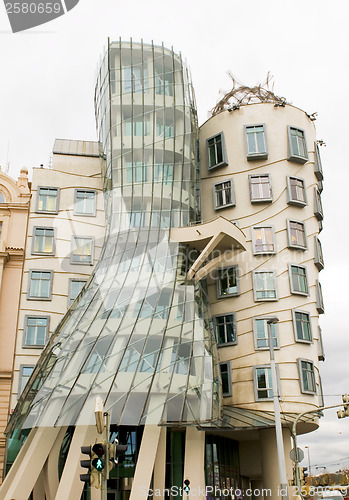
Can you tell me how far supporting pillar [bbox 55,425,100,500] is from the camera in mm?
20312

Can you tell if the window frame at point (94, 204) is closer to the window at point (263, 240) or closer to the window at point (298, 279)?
the window at point (263, 240)

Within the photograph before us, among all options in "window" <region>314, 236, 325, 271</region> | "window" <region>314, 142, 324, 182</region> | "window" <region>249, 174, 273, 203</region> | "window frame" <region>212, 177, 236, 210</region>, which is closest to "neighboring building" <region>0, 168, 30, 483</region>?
"window frame" <region>212, 177, 236, 210</region>

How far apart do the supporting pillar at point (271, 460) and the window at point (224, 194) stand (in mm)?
12438

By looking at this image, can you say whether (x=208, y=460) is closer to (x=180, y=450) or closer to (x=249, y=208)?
(x=180, y=450)

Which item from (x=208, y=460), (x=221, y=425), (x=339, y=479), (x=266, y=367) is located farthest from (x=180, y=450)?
(x=339, y=479)

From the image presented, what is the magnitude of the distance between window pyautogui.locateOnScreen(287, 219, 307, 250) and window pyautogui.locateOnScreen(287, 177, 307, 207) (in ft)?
3.59

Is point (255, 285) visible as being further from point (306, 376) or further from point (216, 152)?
point (216, 152)

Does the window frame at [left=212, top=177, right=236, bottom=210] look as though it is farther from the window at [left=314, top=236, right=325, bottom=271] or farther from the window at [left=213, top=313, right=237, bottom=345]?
the window at [left=213, top=313, right=237, bottom=345]

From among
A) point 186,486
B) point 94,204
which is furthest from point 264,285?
point 94,204

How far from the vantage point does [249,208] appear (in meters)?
31.0

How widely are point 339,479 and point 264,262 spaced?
215 feet

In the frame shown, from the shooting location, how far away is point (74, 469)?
2081 cm

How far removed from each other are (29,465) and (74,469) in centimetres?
224

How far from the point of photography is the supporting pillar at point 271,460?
26344 mm
